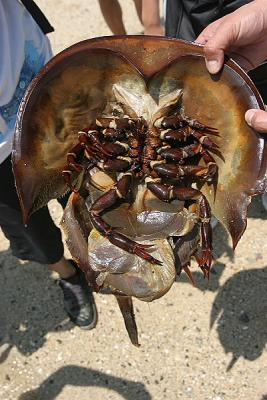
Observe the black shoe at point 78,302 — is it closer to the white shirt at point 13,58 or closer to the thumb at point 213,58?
the white shirt at point 13,58

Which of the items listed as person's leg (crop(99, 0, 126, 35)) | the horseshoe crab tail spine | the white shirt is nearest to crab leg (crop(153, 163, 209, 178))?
the horseshoe crab tail spine

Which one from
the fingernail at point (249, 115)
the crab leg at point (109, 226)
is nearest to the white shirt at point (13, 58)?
the crab leg at point (109, 226)

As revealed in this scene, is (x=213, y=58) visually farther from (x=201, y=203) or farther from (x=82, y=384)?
(x=82, y=384)

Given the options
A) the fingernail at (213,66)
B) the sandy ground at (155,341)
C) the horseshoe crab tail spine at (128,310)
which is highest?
the fingernail at (213,66)

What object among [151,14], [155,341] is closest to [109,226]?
[155,341]

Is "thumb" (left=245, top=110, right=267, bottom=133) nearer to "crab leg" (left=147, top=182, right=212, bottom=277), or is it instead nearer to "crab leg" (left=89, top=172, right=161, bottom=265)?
"crab leg" (left=147, top=182, right=212, bottom=277)

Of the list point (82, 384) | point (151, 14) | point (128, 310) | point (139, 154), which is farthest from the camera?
point (151, 14)
